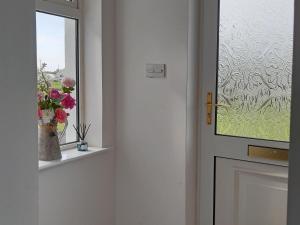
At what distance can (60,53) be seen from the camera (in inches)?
98.3

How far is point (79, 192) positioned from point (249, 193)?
1.11 metres

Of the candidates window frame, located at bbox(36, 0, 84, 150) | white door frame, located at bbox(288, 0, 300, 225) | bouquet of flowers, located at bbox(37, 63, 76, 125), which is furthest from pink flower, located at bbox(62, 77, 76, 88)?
white door frame, located at bbox(288, 0, 300, 225)

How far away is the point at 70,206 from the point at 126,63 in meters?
1.06

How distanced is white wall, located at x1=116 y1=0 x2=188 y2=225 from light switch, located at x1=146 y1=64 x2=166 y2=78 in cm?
3

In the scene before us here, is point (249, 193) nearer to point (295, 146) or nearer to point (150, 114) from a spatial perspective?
point (150, 114)

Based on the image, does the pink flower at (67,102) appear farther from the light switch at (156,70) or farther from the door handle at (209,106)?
the door handle at (209,106)

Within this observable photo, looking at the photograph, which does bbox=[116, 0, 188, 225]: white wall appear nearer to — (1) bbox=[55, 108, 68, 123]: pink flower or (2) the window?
(2) the window

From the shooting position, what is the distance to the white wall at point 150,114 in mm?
2436

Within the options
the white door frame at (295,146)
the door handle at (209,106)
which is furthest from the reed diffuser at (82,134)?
the white door frame at (295,146)

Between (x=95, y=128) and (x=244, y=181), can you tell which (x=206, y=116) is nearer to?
(x=244, y=181)

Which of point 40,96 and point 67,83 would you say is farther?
point 67,83

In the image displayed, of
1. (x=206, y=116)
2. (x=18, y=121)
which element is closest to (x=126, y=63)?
(x=206, y=116)

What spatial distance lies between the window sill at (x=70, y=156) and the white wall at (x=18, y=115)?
2.25ft

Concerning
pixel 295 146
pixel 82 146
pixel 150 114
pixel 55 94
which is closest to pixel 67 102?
pixel 55 94
